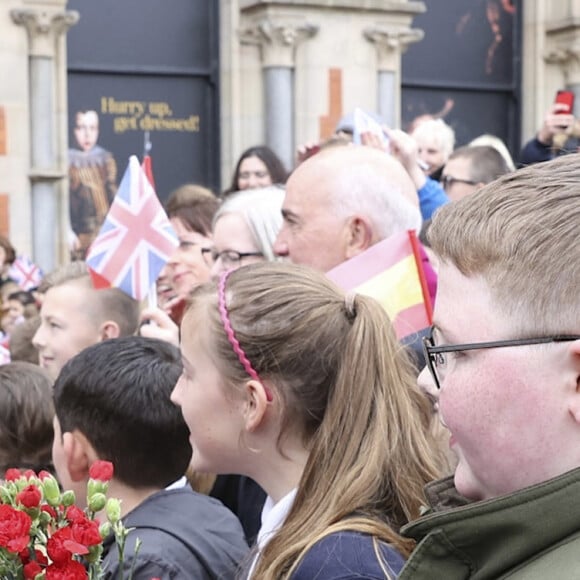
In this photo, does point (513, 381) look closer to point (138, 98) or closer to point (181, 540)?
point (181, 540)

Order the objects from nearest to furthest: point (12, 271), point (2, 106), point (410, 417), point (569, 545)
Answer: point (569, 545)
point (410, 417)
point (12, 271)
point (2, 106)

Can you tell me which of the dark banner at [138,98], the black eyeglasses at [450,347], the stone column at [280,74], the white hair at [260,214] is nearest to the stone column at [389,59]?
the stone column at [280,74]

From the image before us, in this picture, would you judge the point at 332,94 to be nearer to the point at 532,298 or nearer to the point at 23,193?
the point at 23,193

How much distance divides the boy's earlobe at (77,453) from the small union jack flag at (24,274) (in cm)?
514

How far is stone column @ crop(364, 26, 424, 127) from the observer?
10578 mm

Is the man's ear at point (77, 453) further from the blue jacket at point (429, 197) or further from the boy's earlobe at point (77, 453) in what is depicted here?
the blue jacket at point (429, 197)

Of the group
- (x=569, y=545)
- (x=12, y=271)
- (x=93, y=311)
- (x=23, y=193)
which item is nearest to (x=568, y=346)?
(x=569, y=545)

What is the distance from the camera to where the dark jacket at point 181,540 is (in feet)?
8.95

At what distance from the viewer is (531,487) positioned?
145 cm

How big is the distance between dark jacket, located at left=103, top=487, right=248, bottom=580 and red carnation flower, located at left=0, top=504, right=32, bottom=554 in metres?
0.71

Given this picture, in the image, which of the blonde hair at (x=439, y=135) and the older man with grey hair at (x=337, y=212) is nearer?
the older man with grey hair at (x=337, y=212)

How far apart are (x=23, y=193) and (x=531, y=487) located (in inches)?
327

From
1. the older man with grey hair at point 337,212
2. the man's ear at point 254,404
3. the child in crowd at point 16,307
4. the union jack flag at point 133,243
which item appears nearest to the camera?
the man's ear at point 254,404

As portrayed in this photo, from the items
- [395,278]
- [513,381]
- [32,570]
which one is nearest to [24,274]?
[395,278]
